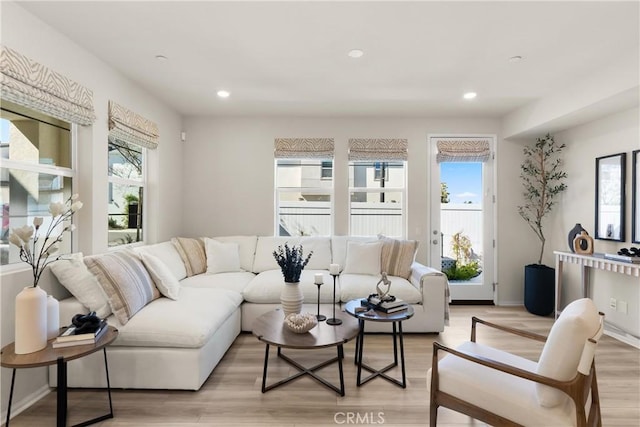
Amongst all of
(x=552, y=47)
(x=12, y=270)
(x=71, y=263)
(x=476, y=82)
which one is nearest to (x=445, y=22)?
(x=552, y=47)

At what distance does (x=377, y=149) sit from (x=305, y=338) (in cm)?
296

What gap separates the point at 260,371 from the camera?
257 cm

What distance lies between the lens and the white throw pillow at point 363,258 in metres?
3.83

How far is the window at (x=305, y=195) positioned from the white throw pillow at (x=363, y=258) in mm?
724

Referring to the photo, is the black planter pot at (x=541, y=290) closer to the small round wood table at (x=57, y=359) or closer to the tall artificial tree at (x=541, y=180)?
the tall artificial tree at (x=541, y=180)

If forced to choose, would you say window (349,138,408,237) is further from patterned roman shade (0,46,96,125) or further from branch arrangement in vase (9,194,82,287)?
branch arrangement in vase (9,194,82,287)

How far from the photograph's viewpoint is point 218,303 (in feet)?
9.18

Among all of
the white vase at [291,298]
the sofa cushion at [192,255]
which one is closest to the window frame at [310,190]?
the sofa cushion at [192,255]

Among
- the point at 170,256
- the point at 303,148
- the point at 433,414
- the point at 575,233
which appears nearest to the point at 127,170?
the point at 170,256

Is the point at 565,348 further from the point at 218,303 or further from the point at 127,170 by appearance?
the point at 127,170

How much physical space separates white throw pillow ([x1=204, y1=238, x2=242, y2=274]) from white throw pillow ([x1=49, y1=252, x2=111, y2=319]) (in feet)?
5.08

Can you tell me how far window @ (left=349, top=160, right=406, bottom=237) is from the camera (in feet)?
15.0

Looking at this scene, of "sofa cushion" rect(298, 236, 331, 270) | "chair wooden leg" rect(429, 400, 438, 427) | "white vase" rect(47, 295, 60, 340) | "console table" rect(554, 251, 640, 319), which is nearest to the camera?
"chair wooden leg" rect(429, 400, 438, 427)

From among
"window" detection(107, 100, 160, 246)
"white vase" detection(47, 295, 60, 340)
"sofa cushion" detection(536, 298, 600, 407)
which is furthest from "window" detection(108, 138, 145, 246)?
"sofa cushion" detection(536, 298, 600, 407)
